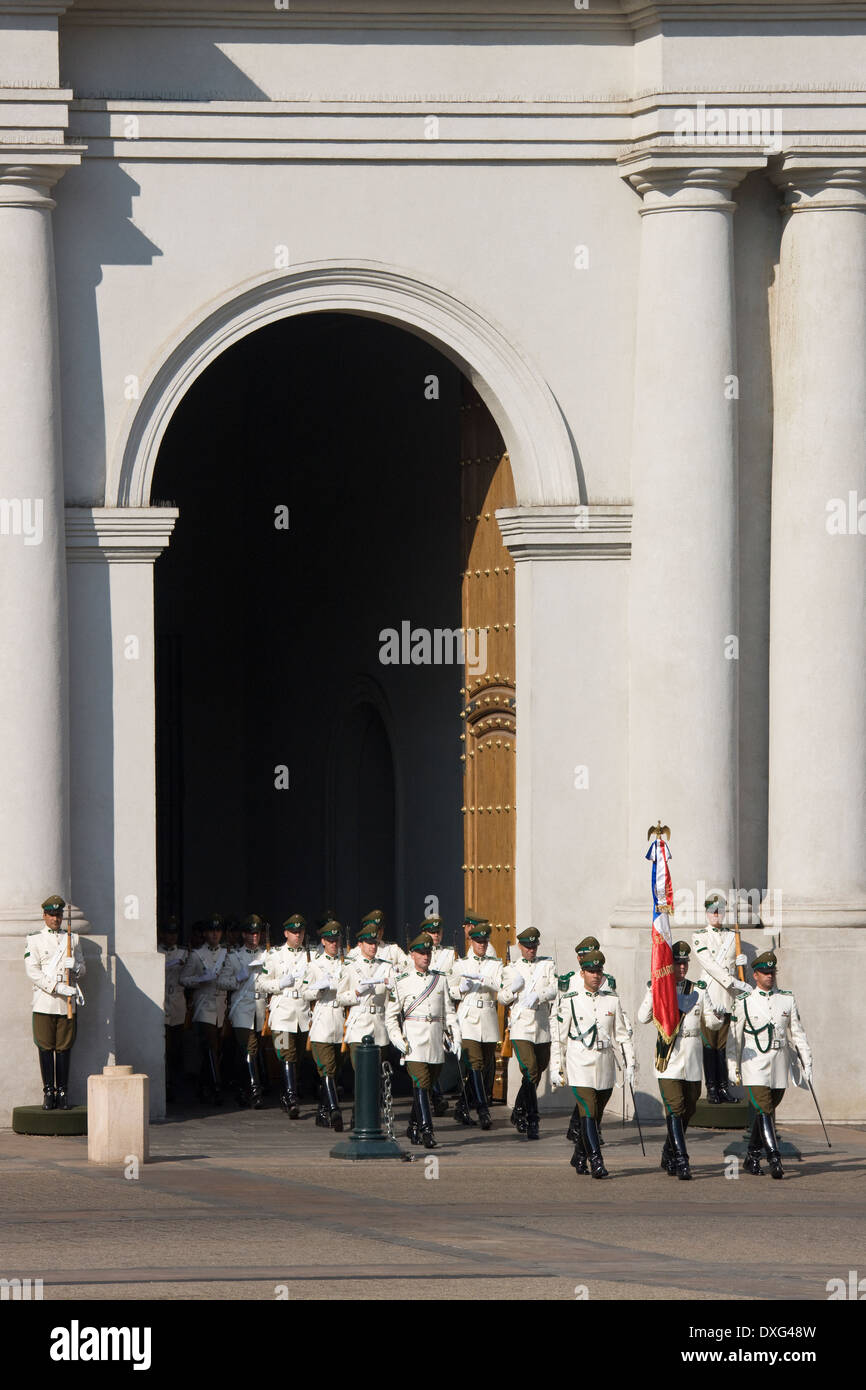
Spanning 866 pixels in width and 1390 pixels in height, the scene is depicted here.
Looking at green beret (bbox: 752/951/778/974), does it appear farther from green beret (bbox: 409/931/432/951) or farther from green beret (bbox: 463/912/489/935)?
green beret (bbox: 463/912/489/935)

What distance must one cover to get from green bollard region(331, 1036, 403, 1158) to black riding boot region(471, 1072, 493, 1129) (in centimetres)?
171

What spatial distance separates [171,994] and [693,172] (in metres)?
7.22

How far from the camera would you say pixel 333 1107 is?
18.8m

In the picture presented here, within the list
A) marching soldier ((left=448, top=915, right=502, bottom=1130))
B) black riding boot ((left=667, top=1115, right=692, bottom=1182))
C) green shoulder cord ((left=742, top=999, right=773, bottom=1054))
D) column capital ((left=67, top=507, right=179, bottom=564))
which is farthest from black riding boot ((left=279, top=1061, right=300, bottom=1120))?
green shoulder cord ((left=742, top=999, right=773, bottom=1054))

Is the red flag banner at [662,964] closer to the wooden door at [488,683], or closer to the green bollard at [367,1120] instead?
the green bollard at [367,1120]

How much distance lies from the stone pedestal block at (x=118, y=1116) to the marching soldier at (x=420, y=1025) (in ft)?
6.46

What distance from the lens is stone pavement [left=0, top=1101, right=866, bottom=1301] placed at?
469 inches

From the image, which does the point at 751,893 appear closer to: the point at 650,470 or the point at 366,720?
the point at 650,470

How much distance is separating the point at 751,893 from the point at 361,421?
8634mm

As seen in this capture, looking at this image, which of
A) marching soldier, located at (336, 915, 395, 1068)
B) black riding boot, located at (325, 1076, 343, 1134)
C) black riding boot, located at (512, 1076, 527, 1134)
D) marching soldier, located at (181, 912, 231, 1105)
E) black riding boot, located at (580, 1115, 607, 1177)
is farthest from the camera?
marching soldier, located at (181, 912, 231, 1105)

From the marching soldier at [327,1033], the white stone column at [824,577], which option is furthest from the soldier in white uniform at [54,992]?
the white stone column at [824,577]

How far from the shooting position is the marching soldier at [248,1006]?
2052 centimetres

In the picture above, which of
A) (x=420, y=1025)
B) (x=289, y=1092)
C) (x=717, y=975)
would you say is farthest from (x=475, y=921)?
(x=289, y=1092)

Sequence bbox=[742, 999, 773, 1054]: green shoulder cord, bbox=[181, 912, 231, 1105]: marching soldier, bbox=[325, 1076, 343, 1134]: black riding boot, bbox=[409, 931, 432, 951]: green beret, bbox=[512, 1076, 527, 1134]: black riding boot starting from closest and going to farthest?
bbox=[742, 999, 773, 1054]: green shoulder cord < bbox=[409, 931, 432, 951]: green beret < bbox=[512, 1076, 527, 1134]: black riding boot < bbox=[325, 1076, 343, 1134]: black riding boot < bbox=[181, 912, 231, 1105]: marching soldier
